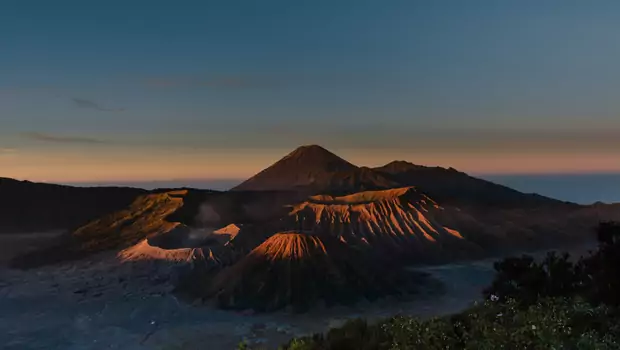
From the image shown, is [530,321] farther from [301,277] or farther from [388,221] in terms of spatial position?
[388,221]

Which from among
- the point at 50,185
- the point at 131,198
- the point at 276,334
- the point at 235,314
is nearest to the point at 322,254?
the point at 235,314

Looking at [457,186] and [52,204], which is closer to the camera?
[52,204]

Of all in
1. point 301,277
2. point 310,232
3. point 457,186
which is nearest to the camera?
point 301,277

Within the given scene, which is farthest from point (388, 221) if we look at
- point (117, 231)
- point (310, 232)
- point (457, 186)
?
point (457, 186)

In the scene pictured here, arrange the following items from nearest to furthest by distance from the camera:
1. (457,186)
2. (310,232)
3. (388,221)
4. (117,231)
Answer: (310,232) → (388,221) → (117,231) → (457,186)

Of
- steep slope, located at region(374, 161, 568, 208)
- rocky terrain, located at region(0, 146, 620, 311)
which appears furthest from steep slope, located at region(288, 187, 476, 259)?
steep slope, located at region(374, 161, 568, 208)

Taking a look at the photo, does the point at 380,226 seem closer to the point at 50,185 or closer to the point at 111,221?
the point at 111,221
